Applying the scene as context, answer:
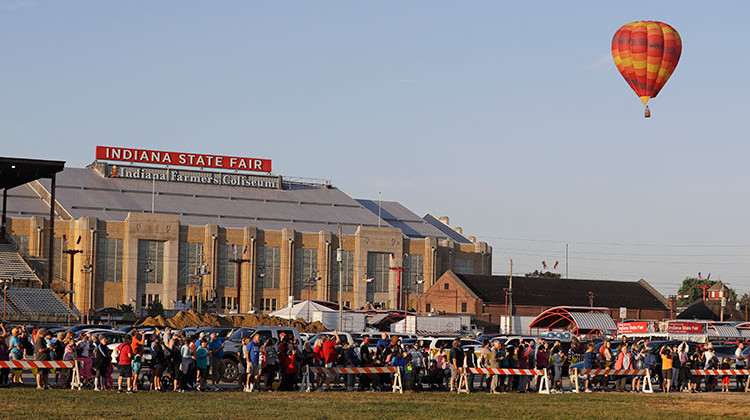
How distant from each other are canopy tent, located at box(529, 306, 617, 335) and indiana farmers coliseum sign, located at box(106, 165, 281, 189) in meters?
65.7

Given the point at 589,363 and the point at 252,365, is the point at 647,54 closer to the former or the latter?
the point at 589,363

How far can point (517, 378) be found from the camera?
38375 mm

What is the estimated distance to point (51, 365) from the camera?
3253cm

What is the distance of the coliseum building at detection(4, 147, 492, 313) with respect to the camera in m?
132

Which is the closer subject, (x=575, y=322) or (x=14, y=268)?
(x=575, y=322)

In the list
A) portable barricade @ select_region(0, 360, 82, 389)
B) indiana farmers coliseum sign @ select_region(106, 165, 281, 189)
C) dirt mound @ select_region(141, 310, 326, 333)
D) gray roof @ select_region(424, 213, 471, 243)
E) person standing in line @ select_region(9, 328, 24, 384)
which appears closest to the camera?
portable barricade @ select_region(0, 360, 82, 389)

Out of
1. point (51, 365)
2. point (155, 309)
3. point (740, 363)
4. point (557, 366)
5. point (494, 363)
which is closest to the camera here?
point (51, 365)

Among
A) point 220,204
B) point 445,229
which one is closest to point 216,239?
point 220,204

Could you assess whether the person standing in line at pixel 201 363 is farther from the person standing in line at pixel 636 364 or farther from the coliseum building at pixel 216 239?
the coliseum building at pixel 216 239

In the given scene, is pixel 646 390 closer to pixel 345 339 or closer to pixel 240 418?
pixel 345 339

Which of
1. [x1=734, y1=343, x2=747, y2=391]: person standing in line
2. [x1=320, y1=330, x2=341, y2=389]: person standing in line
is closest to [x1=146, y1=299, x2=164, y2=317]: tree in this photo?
[x1=734, y1=343, x2=747, y2=391]: person standing in line

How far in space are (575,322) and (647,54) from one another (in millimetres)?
41425

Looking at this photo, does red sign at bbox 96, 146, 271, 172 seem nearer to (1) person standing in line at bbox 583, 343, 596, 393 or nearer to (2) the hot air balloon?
(2) the hot air balloon

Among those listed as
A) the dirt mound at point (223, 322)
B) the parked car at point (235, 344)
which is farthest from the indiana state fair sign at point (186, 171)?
the parked car at point (235, 344)
